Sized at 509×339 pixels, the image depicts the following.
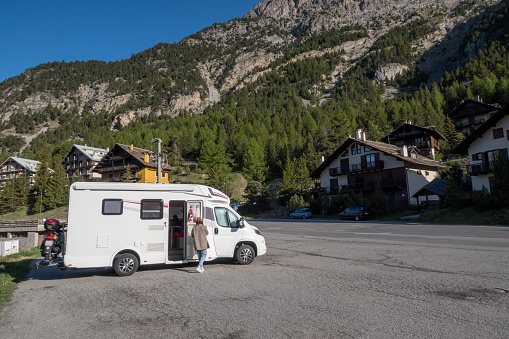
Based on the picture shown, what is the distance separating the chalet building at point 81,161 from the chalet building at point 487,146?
3305 inches

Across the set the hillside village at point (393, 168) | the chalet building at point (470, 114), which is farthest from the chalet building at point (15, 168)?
the chalet building at point (470, 114)

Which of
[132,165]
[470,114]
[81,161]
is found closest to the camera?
[132,165]

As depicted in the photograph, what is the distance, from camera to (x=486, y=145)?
32562 millimetres

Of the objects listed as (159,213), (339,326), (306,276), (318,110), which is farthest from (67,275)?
(318,110)

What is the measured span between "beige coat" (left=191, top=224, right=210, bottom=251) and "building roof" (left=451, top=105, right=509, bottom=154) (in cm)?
3283

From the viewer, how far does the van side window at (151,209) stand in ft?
30.7

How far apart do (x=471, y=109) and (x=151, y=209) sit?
86.1 meters

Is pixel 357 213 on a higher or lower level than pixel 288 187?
lower

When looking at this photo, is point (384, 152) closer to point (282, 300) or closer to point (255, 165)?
point (255, 165)

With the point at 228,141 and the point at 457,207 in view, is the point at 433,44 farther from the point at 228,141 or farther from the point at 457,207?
the point at 457,207

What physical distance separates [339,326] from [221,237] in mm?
5756

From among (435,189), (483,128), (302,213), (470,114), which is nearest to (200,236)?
(483,128)

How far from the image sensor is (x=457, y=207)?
2766cm

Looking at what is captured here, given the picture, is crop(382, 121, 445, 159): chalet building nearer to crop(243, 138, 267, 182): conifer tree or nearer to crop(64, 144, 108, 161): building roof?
crop(243, 138, 267, 182): conifer tree
